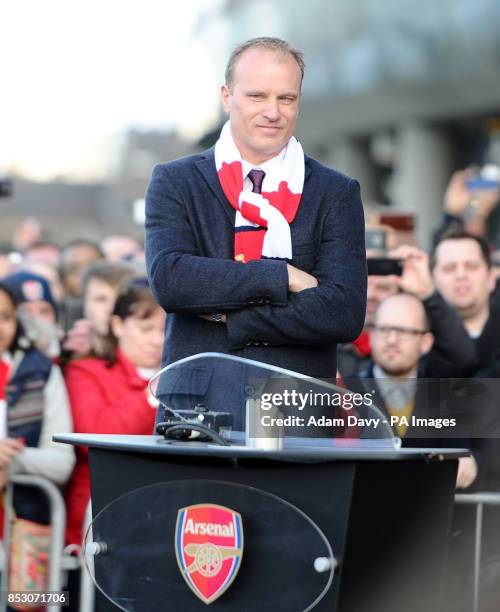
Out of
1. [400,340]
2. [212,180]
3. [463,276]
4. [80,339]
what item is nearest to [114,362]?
[80,339]

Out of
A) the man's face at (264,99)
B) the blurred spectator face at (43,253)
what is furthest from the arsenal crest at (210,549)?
the blurred spectator face at (43,253)

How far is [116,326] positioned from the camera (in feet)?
21.0

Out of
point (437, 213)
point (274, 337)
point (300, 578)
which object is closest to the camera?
point (300, 578)

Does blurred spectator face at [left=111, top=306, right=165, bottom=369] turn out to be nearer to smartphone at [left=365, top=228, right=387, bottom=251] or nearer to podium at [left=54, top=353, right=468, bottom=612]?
smartphone at [left=365, top=228, right=387, bottom=251]

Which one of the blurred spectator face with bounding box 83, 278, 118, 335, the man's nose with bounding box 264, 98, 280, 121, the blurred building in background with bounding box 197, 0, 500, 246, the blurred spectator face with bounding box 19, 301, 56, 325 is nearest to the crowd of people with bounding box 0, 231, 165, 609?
the blurred spectator face with bounding box 83, 278, 118, 335

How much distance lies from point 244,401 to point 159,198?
0.78 m

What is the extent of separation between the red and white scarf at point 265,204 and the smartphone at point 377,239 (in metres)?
3.51


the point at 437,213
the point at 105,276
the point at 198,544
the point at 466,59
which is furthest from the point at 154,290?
the point at 437,213

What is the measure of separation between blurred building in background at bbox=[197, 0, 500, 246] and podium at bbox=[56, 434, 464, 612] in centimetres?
1976

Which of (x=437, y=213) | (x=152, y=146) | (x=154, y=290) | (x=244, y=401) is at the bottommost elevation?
(x=244, y=401)

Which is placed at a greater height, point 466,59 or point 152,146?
point 152,146

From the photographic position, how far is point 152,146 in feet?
197

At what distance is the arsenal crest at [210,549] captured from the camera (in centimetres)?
331

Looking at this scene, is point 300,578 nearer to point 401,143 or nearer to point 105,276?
point 105,276
